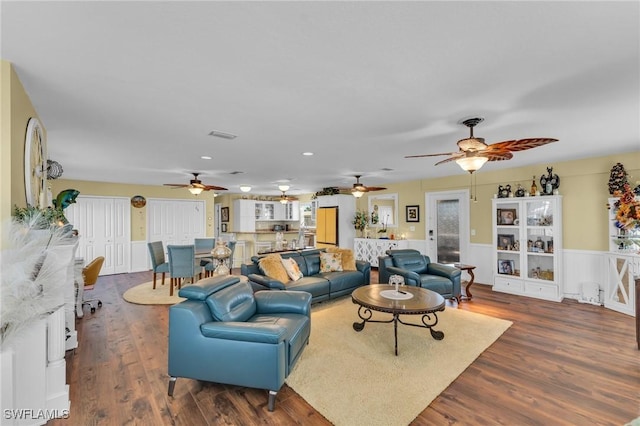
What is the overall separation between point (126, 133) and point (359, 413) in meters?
3.70

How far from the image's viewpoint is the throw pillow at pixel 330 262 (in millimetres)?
5250

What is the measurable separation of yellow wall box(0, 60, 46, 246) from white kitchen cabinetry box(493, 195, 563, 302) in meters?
6.77

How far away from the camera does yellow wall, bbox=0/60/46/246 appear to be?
5.90 ft

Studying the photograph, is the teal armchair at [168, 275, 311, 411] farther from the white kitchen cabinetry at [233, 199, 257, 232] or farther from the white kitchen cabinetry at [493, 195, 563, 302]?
the white kitchen cabinetry at [233, 199, 257, 232]

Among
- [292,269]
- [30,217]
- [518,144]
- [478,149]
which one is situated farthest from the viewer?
[292,269]

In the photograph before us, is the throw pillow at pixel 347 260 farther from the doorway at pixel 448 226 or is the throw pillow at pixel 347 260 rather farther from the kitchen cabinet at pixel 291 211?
the kitchen cabinet at pixel 291 211

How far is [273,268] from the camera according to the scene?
14.4 ft

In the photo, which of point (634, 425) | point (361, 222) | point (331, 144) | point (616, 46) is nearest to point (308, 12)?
point (616, 46)

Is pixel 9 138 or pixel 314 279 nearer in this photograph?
pixel 9 138

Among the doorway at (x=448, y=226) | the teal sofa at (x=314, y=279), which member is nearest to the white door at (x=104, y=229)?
the teal sofa at (x=314, y=279)

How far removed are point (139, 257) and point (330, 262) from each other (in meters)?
5.91

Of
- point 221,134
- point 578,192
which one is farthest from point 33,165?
point 578,192

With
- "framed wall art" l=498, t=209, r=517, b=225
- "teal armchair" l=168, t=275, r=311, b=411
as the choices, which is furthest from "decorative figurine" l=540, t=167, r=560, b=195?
"teal armchair" l=168, t=275, r=311, b=411

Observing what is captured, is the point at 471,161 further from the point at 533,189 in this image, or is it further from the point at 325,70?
the point at 533,189
